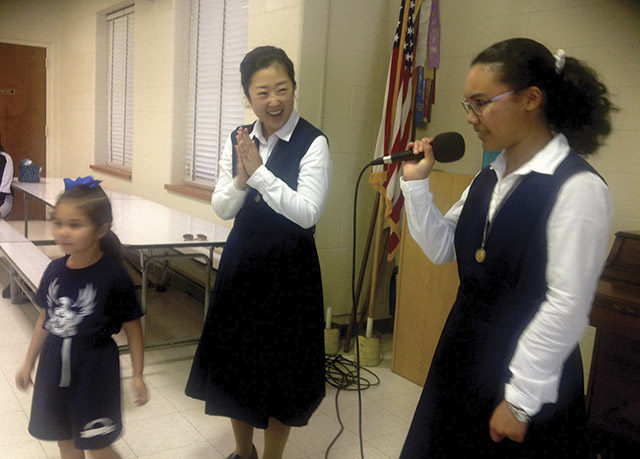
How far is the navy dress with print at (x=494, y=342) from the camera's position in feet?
3.51

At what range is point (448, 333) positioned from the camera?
4.06 ft

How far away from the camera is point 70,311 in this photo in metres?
1.45

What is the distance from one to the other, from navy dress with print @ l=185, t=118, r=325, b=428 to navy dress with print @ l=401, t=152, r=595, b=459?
656 mm

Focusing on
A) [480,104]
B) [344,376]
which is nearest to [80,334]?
[480,104]

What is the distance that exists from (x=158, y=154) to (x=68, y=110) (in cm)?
300

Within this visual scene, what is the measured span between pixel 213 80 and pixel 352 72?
63.4 inches

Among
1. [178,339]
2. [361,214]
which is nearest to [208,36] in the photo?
[361,214]

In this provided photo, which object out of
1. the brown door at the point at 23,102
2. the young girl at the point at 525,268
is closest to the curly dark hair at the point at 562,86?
the young girl at the point at 525,268

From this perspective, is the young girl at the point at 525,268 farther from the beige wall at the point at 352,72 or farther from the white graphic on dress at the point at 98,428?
the beige wall at the point at 352,72

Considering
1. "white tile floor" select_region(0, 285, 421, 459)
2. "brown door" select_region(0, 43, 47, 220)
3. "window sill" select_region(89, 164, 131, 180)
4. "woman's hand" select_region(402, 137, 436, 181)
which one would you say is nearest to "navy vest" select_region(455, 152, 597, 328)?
"woman's hand" select_region(402, 137, 436, 181)

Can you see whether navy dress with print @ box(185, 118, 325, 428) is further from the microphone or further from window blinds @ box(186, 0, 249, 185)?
window blinds @ box(186, 0, 249, 185)

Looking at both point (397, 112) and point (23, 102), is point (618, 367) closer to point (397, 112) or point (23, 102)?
point (397, 112)

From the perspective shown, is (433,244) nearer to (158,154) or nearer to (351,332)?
(351,332)

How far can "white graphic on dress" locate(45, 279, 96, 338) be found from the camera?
1.45 metres
